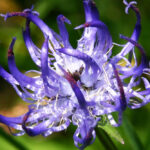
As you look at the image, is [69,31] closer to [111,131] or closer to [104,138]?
[104,138]

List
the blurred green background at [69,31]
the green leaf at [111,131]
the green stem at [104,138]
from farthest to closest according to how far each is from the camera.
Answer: the blurred green background at [69,31] < the green stem at [104,138] < the green leaf at [111,131]

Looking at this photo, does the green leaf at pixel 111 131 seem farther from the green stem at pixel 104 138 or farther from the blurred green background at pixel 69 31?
the blurred green background at pixel 69 31

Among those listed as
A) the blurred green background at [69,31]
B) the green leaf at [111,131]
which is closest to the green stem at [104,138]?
the green leaf at [111,131]

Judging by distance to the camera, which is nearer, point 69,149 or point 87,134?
point 87,134

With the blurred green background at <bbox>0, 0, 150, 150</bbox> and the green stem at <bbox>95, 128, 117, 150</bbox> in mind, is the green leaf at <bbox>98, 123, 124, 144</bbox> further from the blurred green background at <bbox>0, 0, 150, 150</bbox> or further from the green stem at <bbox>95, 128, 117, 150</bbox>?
the blurred green background at <bbox>0, 0, 150, 150</bbox>

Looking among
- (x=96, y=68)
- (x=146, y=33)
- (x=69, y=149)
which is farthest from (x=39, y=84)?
(x=146, y=33)

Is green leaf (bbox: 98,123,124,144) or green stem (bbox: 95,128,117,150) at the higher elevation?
green leaf (bbox: 98,123,124,144)

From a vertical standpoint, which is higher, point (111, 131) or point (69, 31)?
point (111, 131)

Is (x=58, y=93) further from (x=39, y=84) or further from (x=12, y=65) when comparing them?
(x=12, y=65)

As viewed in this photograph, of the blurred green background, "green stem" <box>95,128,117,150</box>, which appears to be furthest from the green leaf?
the blurred green background

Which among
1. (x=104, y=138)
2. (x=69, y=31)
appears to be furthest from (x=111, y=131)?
(x=69, y=31)

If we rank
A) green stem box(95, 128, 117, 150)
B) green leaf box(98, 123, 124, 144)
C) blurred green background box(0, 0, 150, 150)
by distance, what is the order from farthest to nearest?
1. blurred green background box(0, 0, 150, 150)
2. green stem box(95, 128, 117, 150)
3. green leaf box(98, 123, 124, 144)
